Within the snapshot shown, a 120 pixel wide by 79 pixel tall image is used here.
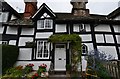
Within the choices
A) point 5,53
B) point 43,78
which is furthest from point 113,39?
point 5,53

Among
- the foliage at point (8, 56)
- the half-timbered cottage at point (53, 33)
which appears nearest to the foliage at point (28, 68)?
the half-timbered cottage at point (53, 33)

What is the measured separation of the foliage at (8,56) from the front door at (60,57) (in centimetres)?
376

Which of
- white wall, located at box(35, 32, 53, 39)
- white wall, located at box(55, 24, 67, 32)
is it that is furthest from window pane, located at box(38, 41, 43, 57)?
white wall, located at box(55, 24, 67, 32)

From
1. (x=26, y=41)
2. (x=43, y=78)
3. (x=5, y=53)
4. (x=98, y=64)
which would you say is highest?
(x=26, y=41)

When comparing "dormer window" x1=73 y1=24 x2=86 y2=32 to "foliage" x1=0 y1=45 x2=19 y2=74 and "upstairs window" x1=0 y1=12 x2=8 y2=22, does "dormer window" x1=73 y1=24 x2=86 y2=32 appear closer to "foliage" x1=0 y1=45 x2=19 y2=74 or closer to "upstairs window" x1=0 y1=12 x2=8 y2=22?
"foliage" x1=0 y1=45 x2=19 y2=74

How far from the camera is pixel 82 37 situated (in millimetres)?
14453

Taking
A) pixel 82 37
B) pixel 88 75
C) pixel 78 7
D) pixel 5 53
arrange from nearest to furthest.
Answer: pixel 88 75
pixel 5 53
pixel 82 37
pixel 78 7

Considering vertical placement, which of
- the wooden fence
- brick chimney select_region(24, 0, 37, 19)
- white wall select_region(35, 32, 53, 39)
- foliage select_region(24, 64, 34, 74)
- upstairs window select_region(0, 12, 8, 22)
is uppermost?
brick chimney select_region(24, 0, 37, 19)

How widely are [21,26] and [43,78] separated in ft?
24.5

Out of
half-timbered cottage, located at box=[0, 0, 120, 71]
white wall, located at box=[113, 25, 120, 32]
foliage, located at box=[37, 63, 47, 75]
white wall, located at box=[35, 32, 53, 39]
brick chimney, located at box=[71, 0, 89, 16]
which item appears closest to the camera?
foliage, located at box=[37, 63, 47, 75]

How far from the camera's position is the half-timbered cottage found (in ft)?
46.2

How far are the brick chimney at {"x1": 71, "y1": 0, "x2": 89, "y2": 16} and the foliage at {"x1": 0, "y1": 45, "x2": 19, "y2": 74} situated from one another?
7861mm

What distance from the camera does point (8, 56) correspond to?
1248cm

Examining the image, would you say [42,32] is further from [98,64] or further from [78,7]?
[98,64]
